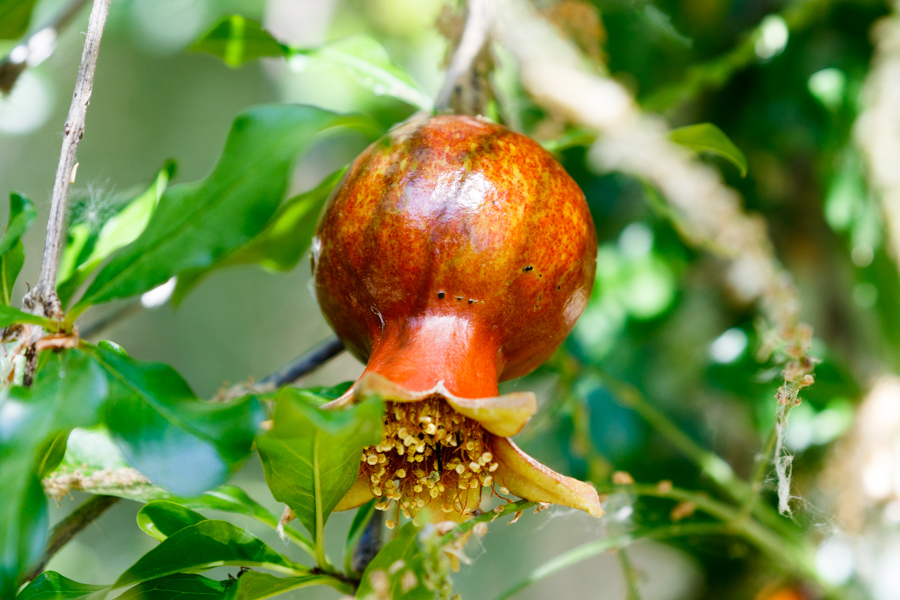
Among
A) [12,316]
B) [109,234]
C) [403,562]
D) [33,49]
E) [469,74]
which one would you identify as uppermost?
[33,49]

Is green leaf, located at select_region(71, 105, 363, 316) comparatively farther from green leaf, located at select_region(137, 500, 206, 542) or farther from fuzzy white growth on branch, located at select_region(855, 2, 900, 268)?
fuzzy white growth on branch, located at select_region(855, 2, 900, 268)

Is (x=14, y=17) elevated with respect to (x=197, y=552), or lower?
elevated

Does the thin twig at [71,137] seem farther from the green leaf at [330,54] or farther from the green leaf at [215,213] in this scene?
the green leaf at [330,54]

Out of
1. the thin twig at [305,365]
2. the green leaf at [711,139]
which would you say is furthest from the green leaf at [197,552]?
the green leaf at [711,139]

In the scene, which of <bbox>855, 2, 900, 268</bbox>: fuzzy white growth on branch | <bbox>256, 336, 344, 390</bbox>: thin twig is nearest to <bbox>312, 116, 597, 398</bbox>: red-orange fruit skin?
<bbox>256, 336, 344, 390</bbox>: thin twig

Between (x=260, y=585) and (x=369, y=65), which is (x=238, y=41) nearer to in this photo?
(x=369, y=65)

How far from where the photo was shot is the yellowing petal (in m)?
0.39

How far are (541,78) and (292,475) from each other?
622 mm

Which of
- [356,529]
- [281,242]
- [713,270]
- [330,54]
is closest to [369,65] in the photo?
[330,54]

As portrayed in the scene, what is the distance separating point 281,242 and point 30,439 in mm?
385

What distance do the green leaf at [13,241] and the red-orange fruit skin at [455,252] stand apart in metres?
0.19

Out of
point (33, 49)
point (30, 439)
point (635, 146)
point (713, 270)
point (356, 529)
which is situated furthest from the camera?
point (713, 270)

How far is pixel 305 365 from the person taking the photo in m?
0.59

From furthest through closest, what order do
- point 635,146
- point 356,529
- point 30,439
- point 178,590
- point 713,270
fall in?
point 713,270
point 635,146
point 356,529
point 178,590
point 30,439
